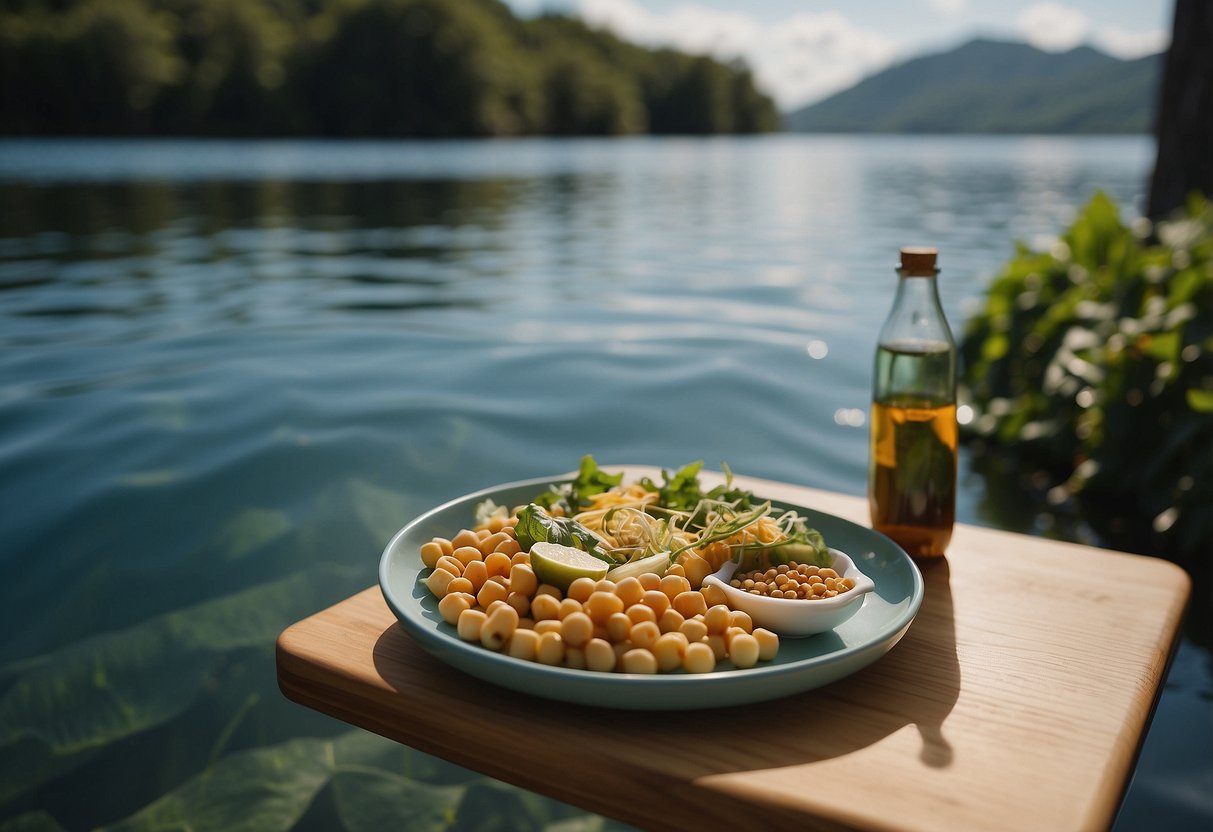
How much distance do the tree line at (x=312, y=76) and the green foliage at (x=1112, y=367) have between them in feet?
141

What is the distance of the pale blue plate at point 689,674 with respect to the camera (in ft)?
3.45

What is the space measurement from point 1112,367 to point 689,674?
3194 mm

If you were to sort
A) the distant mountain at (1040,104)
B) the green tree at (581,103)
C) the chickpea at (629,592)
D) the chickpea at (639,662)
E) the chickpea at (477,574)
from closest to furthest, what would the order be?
the chickpea at (639,662) → the chickpea at (629,592) → the chickpea at (477,574) → the green tree at (581,103) → the distant mountain at (1040,104)

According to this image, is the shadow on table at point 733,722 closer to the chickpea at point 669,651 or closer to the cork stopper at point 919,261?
the chickpea at point 669,651

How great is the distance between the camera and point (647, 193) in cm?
1853

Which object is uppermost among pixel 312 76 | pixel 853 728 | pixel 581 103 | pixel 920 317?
pixel 312 76

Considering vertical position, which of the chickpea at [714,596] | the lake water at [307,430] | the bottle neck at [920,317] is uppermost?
the bottle neck at [920,317]

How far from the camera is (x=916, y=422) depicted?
5.22ft

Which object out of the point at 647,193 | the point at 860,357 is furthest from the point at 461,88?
the point at 860,357

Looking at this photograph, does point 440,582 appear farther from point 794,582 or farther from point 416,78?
point 416,78

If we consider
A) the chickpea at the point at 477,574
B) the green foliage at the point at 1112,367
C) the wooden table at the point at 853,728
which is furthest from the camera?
the green foliage at the point at 1112,367

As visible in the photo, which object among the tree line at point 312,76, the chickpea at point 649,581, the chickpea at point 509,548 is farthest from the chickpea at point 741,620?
the tree line at point 312,76

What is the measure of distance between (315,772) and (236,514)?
4.53 feet

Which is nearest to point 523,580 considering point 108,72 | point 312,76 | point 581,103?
point 108,72
